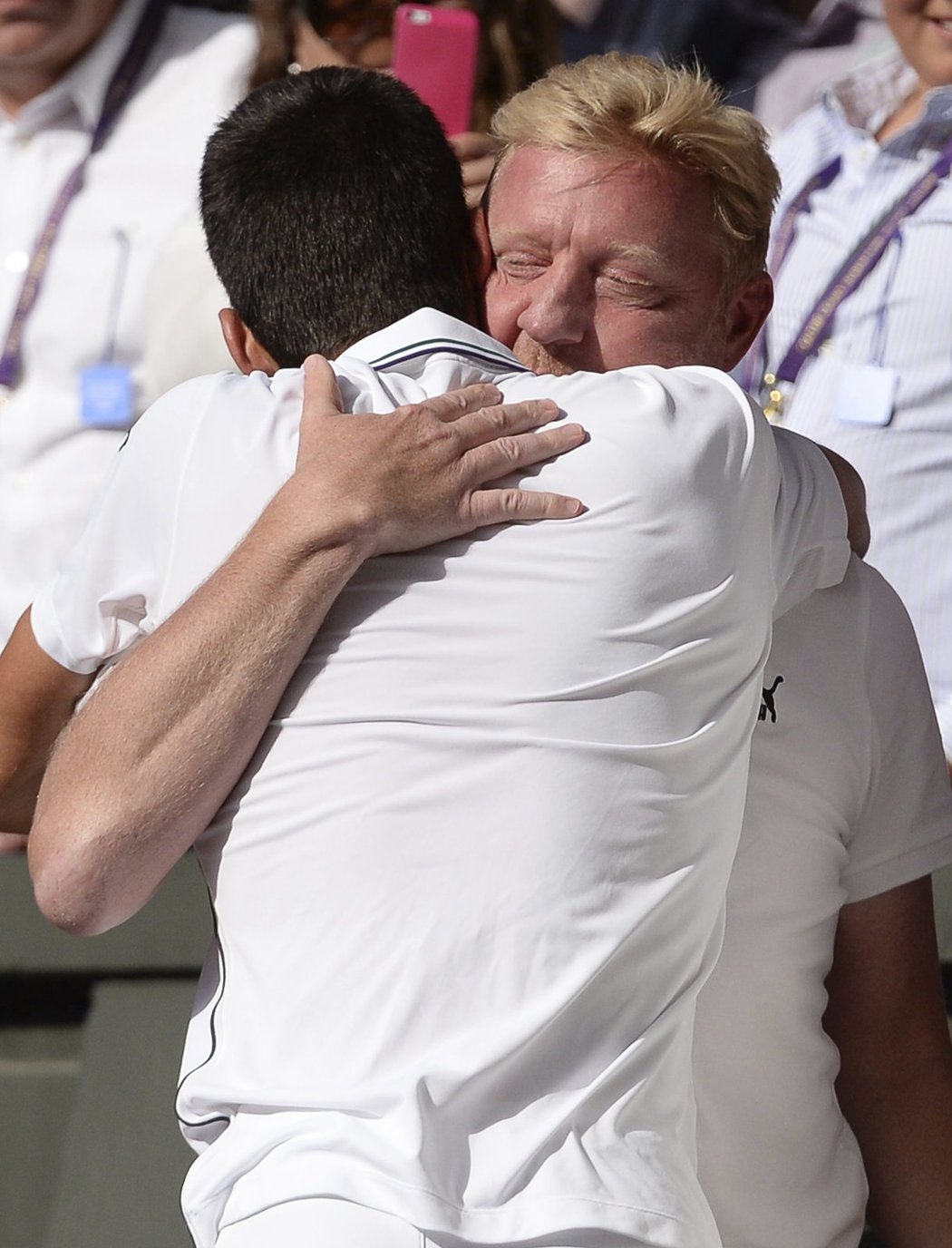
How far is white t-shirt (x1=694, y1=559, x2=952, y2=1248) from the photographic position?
1.63 m

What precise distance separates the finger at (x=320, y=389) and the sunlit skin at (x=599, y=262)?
0.40 meters

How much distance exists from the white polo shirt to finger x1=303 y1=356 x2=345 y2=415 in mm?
1793

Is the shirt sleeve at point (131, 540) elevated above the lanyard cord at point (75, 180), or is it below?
above

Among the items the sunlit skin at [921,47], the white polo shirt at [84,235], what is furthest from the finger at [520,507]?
the sunlit skin at [921,47]

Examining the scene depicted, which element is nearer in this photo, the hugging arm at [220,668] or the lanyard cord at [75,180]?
the hugging arm at [220,668]

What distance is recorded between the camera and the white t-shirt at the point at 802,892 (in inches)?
64.3

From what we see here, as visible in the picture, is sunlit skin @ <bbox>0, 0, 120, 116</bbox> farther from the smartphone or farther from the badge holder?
the smartphone

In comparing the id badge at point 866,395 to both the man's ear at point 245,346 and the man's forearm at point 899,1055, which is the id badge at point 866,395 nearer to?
the man's forearm at point 899,1055

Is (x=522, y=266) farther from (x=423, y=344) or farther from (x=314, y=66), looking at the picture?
(x=314, y=66)

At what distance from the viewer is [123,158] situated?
11.0ft

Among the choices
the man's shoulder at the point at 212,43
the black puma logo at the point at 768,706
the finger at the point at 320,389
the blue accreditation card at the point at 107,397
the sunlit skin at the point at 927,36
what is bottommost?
the blue accreditation card at the point at 107,397

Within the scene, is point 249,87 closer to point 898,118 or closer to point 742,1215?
point 898,118

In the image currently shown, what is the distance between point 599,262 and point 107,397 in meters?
1.60

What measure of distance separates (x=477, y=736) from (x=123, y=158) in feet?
8.13
